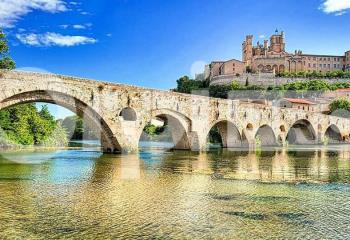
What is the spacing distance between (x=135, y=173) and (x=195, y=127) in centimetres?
1587

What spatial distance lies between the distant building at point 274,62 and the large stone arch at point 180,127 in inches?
2837

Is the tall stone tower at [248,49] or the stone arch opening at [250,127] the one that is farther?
the tall stone tower at [248,49]

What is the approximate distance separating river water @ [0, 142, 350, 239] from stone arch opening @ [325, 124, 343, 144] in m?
46.4

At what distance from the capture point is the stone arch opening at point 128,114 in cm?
2602

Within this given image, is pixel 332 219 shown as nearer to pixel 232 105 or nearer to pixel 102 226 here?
pixel 102 226

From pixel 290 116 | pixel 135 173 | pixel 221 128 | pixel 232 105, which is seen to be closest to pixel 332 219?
pixel 135 173

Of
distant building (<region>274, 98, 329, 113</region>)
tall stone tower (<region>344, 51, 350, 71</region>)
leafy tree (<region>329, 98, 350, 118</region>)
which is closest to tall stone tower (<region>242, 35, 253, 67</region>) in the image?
tall stone tower (<region>344, 51, 350, 71</region>)

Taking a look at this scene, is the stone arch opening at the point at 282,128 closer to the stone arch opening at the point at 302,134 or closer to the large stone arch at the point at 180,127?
the stone arch opening at the point at 302,134

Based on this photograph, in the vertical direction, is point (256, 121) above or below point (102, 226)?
above

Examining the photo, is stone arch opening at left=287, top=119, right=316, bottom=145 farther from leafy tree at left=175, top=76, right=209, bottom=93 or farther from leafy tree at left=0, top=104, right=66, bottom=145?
leafy tree at left=175, top=76, right=209, bottom=93

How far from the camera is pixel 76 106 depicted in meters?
23.2

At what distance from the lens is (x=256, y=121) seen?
3922 cm

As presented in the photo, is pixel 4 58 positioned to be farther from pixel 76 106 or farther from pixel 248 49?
pixel 248 49

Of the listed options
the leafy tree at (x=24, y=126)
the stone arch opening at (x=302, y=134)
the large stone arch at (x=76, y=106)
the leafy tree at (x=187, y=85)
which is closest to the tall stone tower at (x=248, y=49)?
the leafy tree at (x=187, y=85)
